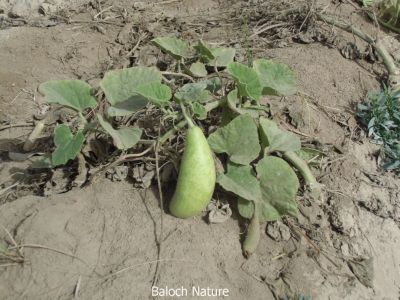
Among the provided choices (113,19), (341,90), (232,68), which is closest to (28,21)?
(113,19)

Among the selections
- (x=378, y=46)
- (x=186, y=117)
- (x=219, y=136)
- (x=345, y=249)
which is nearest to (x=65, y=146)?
(x=186, y=117)

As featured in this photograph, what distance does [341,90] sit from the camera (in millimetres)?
2965

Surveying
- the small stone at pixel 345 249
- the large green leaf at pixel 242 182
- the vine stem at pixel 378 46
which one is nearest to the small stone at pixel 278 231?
the large green leaf at pixel 242 182

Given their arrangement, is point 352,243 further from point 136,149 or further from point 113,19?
point 113,19

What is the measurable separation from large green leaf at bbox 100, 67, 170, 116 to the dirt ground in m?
0.36

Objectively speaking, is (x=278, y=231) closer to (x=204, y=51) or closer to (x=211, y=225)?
(x=211, y=225)

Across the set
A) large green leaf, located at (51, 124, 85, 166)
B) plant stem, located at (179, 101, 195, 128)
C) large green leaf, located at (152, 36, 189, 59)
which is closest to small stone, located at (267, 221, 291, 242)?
plant stem, located at (179, 101, 195, 128)

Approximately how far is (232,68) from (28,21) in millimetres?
2110

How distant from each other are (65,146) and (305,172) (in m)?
1.13

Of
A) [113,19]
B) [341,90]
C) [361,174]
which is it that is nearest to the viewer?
[361,174]

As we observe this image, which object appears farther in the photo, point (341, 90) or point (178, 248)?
point (341, 90)

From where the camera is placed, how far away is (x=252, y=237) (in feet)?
6.85

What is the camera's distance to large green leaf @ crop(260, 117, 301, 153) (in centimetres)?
223

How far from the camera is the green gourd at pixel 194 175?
202 centimetres
